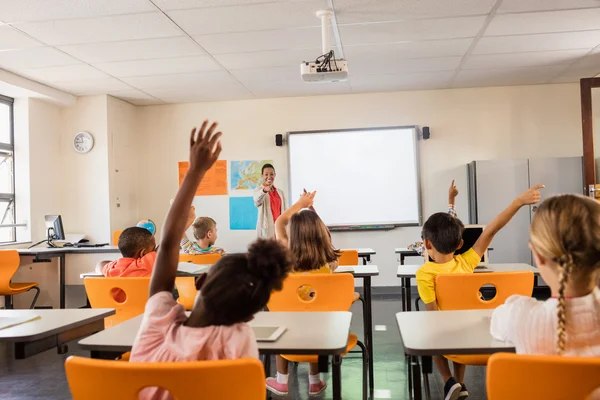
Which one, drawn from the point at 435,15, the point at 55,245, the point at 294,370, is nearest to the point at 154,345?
the point at 294,370

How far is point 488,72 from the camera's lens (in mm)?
5664

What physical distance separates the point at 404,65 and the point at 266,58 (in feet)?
4.80

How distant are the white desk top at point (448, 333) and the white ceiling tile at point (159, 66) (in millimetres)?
3791

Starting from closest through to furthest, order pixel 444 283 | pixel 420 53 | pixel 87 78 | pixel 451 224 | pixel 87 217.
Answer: pixel 444 283 < pixel 451 224 < pixel 420 53 < pixel 87 78 < pixel 87 217

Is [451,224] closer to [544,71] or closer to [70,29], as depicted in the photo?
[70,29]

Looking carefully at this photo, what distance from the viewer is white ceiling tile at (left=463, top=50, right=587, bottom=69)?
16.5 feet

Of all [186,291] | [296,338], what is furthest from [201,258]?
[296,338]

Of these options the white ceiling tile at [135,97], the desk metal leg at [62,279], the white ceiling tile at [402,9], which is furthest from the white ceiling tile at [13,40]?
the white ceiling tile at [402,9]

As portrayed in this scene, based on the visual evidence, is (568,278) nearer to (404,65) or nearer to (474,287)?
(474,287)

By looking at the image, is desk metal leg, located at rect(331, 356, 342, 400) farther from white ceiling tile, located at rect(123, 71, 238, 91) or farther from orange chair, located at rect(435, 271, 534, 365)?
white ceiling tile, located at rect(123, 71, 238, 91)

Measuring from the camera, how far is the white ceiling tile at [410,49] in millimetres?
4582

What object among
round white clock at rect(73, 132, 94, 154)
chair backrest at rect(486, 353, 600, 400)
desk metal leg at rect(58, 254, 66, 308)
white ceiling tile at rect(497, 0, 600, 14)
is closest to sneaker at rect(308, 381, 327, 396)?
chair backrest at rect(486, 353, 600, 400)

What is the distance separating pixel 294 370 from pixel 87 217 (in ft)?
13.1

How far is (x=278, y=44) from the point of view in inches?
175
